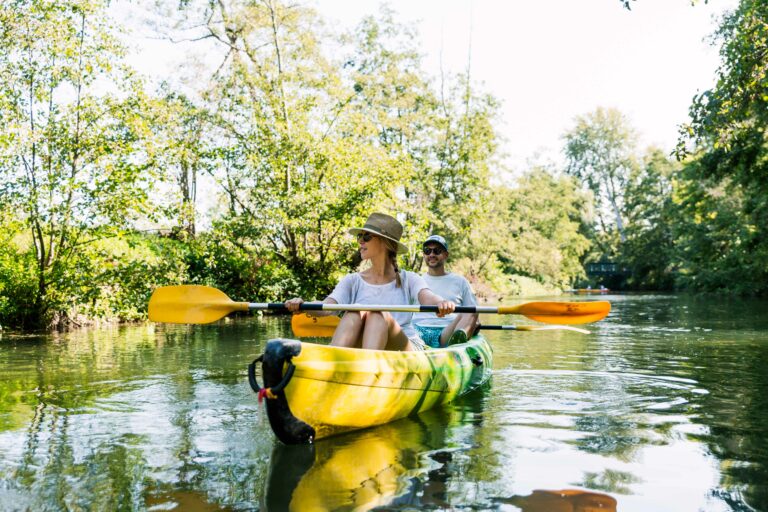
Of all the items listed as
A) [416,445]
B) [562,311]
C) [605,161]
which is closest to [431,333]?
[562,311]

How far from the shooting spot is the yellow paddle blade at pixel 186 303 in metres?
5.85

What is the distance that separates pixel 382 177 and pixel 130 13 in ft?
26.0

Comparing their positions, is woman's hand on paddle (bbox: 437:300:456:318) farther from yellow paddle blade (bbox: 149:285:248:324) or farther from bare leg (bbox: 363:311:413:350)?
yellow paddle blade (bbox: 149:285:248:324)

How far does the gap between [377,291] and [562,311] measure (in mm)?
1656

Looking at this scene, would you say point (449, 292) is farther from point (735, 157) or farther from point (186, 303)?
point (735, 157)

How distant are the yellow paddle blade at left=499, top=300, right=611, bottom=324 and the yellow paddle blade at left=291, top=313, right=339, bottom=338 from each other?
1.78 metres

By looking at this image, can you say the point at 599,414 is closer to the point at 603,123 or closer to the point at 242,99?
the point at 242,99

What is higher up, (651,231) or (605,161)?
(605,161)

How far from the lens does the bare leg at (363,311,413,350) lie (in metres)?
4.84

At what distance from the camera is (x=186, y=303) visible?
5887 mm

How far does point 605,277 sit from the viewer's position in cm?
5278

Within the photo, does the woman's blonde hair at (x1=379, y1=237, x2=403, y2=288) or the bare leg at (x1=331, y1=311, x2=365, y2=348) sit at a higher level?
the woman's blonde hair at (x1=379, y1=237, x2=403, y2=288)

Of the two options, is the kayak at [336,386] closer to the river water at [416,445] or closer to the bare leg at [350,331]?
the river water at [416,445]

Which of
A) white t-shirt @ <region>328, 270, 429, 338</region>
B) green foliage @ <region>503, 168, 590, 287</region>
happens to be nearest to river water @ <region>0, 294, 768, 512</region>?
white t-shirt @ <region>328, 270, 429, 338</region>
